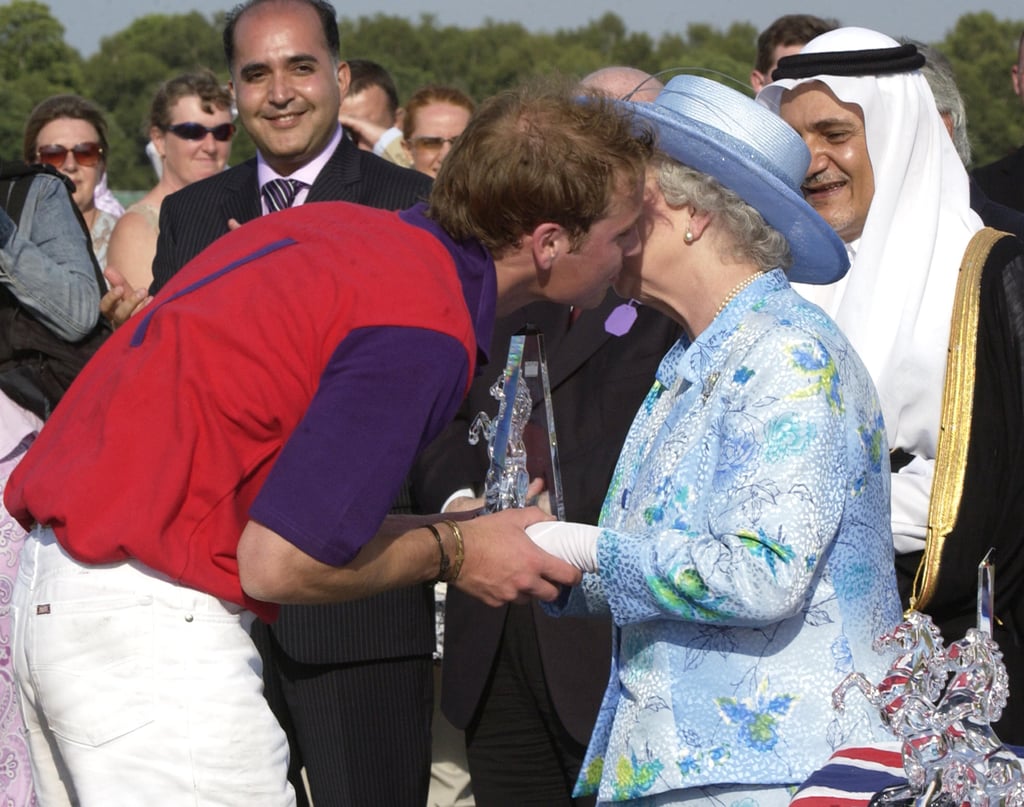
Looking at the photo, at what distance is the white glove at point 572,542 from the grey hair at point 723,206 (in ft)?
1.89

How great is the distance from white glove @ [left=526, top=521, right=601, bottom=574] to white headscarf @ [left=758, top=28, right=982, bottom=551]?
1074 mm

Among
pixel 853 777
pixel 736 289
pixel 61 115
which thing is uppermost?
Answer: pixel 61 115

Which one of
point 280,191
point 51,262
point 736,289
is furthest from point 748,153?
point 51,262

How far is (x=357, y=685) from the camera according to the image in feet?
13.0

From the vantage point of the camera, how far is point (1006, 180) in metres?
6.48

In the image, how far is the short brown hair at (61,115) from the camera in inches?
269

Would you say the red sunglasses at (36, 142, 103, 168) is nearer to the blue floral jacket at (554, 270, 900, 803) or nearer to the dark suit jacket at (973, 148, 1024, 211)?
the dark suit jacket at (973, 148, 1024, 211)

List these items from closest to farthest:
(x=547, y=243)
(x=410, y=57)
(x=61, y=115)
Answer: (x=547, y=243) < (x=61, y=115) < (x=410, y=57)

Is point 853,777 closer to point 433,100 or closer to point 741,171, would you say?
point 741,171

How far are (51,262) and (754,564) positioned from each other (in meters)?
2.95

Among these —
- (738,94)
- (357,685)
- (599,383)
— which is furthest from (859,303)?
(357,685)

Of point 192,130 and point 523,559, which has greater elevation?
point 192,130

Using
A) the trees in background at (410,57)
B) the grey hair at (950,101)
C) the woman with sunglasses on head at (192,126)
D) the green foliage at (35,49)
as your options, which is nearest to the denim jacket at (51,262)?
the woman with sunglasses on head at (192,126)

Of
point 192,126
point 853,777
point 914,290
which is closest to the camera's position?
point 853,777
